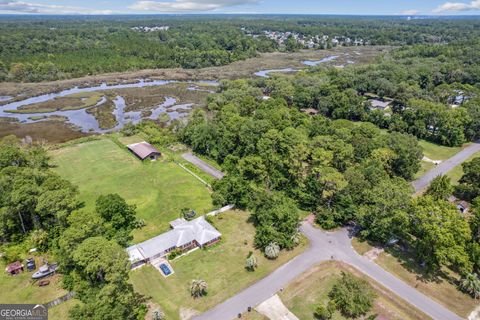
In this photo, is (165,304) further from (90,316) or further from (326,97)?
(326,97)

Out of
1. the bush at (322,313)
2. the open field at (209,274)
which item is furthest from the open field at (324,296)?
the open field at (209,274)

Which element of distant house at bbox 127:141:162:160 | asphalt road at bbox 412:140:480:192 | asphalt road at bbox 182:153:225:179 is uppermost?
asphalt road at bbox 412:140:480:192

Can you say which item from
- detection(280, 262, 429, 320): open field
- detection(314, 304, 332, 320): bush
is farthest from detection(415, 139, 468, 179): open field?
detection(314, 304, 332, 320): bush

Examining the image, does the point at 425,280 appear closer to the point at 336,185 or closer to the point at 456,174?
the point at 336,185

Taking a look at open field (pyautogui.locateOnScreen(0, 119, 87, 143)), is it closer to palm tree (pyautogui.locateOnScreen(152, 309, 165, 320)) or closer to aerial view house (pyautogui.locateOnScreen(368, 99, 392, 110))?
palm tree (pyautogui.locateOnScreen(152, 309, 165, 320))

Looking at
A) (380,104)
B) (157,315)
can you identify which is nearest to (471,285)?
(157,315)

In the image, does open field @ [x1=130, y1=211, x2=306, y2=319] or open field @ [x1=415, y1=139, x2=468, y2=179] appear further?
open field @ [x1=415, y1=139, x2=468, y2=179]
